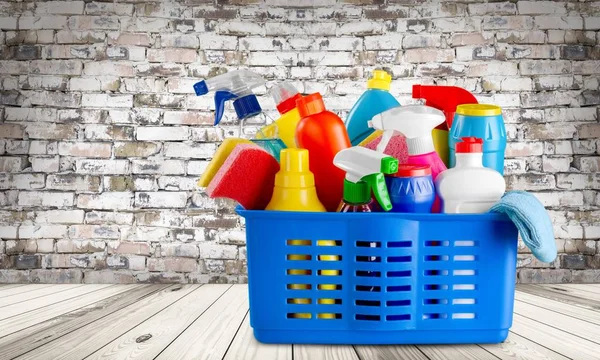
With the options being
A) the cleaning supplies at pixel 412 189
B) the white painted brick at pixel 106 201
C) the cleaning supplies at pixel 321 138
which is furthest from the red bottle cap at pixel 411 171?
the white painted brick at pixel 106 201

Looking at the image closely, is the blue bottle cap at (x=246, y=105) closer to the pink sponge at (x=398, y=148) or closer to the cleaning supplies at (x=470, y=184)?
the pink sponge at (x=398, y=148)

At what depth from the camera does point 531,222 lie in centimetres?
69

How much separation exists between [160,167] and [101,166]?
0.71 ft

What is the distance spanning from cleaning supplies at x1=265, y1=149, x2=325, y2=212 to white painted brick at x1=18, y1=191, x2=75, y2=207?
1451 mm

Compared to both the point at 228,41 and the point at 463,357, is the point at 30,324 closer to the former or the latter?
the point at 463,357

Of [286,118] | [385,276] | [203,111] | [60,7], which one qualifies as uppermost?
[60,7]

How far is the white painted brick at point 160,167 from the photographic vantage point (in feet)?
6.37

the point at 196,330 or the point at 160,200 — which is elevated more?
the point at 160,200

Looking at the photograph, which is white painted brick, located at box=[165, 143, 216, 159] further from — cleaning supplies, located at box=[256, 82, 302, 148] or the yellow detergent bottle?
the yellow detergent bottle

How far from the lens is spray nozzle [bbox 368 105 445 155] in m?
0.75

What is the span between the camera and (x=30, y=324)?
1.03m

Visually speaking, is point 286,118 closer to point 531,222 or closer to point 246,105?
point 246,105

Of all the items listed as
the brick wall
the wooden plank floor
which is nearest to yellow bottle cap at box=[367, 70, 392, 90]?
the wooden plank floor

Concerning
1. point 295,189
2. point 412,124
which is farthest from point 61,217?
point 412,124
